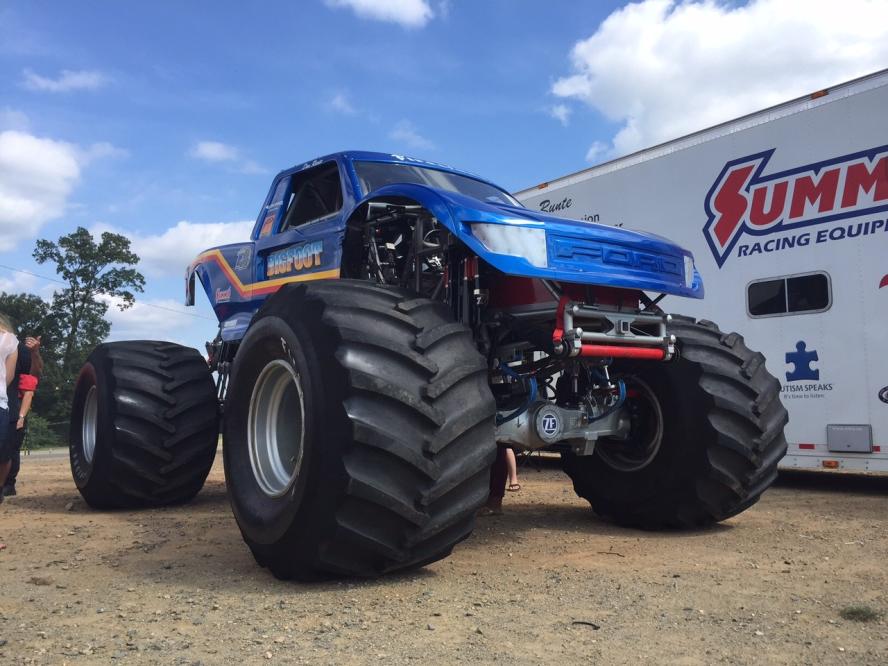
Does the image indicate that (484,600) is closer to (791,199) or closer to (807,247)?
(807,247)

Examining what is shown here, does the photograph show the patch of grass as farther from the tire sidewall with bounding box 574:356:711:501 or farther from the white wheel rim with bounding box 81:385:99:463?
the white wheel rim with bounding box 81:385:99:463

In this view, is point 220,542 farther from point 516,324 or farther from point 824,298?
point 824,298

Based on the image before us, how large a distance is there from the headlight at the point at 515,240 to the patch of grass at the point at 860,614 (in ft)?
6.61

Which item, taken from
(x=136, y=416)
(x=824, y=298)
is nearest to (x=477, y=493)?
(x=136, y=416)

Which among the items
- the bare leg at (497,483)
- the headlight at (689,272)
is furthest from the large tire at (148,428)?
the headlight at (689,272)

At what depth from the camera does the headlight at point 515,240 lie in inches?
157

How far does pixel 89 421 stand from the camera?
24.0 ft

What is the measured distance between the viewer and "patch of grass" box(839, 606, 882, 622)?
319 cm

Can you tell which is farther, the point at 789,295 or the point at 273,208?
the point at 789,295

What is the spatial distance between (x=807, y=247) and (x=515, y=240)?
5.35 meters

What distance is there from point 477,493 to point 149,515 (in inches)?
153

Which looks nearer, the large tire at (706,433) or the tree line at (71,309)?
the large tire at (706,433)

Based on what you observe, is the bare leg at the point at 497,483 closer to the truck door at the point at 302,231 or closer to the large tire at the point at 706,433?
the large tire at the point at 706,433

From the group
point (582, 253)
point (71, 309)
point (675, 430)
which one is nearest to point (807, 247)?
point (675, 430)
